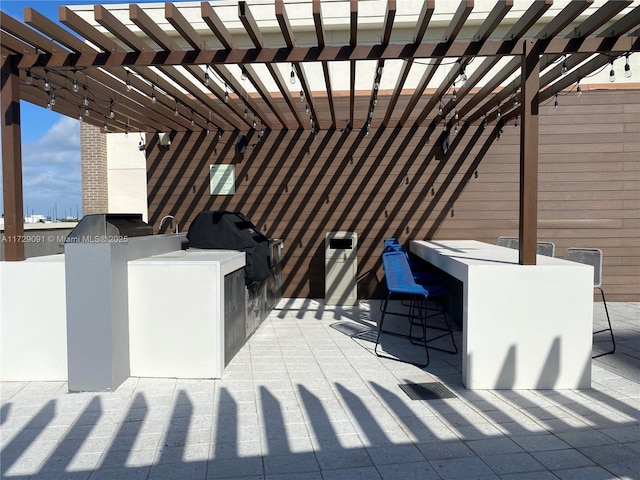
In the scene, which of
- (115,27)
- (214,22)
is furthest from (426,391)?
(115,27)

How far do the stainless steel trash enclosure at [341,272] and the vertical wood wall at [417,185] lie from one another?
0.33m

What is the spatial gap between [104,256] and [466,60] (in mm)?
3539

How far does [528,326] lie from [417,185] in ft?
12.5

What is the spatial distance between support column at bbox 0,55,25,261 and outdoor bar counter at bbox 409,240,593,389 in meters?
3.74

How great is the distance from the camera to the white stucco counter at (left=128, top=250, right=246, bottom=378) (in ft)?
11.6

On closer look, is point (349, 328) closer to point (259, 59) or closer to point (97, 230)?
point (97, 230)

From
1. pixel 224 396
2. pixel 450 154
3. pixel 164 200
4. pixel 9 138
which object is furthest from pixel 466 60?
pixel 164 200

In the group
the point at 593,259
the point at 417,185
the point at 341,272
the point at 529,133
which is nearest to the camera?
the point at 529,133

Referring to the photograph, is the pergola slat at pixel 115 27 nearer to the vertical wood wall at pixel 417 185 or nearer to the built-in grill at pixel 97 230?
the built-in grill at pixel 97 230

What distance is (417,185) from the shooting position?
6.85 meters

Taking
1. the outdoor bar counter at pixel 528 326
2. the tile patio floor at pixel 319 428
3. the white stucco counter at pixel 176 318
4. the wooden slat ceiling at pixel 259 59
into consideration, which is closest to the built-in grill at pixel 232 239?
the white stucco counter at pixel 176 318

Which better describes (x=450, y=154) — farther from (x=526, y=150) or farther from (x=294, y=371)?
(x=294, y=371)

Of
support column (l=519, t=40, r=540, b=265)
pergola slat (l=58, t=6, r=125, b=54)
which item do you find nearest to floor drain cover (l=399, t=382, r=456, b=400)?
support column (l=519, t=40, r=540, b=265)

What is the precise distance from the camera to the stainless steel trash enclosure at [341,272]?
6.59 meters
